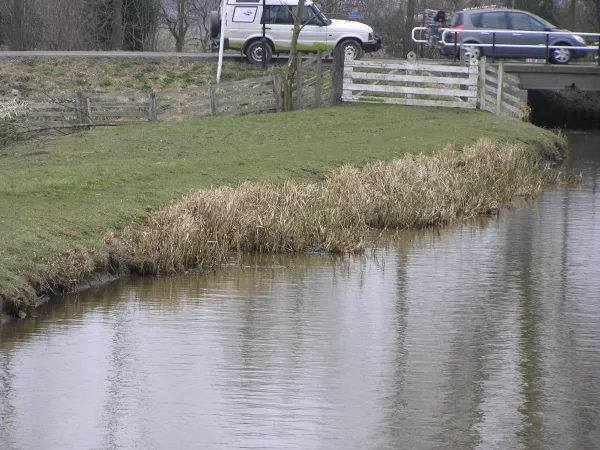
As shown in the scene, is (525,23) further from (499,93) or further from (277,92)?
(277,92)

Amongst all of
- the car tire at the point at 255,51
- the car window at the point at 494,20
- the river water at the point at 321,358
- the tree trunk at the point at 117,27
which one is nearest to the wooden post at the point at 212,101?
the car tire at the point at 255,51

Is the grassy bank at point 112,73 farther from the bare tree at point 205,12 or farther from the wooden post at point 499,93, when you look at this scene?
the bare tree at point 205,12

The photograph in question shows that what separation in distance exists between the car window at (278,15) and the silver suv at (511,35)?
5.05 meters

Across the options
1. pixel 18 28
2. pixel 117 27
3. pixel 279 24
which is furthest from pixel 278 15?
pixel 18 28

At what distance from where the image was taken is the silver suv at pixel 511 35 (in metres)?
33.1

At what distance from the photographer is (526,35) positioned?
33.5 m

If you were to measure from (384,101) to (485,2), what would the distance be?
3757cm

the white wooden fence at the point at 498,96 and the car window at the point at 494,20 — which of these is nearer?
the white wooden fence at the point at 498,96

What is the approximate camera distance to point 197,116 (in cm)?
2794

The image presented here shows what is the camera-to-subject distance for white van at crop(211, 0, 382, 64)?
34062 mm

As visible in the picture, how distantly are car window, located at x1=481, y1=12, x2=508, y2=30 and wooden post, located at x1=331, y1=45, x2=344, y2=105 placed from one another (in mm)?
6468

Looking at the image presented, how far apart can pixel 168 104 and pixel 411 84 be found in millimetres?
6692

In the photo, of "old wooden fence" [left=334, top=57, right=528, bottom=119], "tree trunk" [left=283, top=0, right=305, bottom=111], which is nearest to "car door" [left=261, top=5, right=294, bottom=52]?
"old wooden fence" [left=334, top=57, right=528, bottom=119]

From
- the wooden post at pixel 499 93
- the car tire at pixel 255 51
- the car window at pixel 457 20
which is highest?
the car window at pixel 457 20
